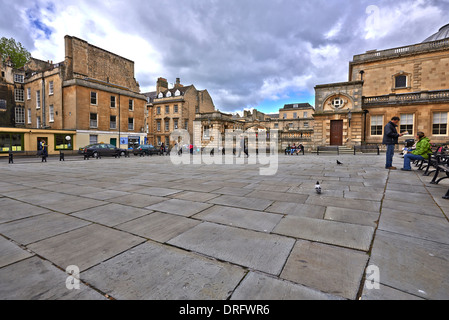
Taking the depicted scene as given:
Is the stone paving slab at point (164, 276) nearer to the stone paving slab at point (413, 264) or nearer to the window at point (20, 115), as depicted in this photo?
the stone paving slab at point (413, 264)

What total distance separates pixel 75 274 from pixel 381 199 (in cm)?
483

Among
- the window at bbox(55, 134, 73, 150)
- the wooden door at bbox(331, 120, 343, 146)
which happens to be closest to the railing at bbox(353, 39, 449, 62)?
the wooden door at bbox(331, 120, 343, 146)

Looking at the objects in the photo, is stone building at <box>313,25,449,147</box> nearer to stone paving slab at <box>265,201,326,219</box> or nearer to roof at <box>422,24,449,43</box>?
roof at <box>422,24,449,43</box>

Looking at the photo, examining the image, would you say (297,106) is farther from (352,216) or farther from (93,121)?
(352,216)

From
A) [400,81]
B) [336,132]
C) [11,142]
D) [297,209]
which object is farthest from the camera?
[400,81]

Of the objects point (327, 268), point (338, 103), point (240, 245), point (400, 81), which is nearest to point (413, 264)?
point (327, 268)

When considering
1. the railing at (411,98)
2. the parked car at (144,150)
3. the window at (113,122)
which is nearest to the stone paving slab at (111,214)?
the parked car at (144,150)

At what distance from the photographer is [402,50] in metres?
25.4

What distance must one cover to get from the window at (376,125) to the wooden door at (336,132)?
311 cm

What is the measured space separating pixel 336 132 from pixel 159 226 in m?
24.0

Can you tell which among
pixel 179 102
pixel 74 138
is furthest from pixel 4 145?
pixel 179 102

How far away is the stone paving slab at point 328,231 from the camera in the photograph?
7.73 feet

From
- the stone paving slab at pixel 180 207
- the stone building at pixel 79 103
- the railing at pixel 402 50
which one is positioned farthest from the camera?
the stone building at pixel 79 103

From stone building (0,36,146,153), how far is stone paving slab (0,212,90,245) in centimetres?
2749
